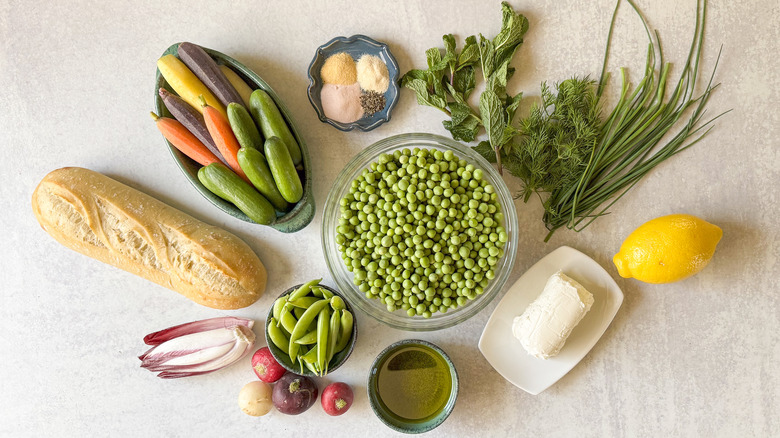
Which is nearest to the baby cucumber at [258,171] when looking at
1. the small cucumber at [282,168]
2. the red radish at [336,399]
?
the small cucumber at [282,168]

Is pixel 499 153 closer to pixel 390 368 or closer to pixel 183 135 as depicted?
pixel 390 368

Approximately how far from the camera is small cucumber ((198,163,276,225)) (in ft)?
4.13

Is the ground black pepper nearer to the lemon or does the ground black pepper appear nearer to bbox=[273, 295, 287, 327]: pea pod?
bbox=[273, 295, 287, 327]: pea pod

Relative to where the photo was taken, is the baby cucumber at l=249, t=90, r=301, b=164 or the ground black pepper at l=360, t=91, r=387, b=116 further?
the ground black pepper at l=360, t=91, r=387, b=116

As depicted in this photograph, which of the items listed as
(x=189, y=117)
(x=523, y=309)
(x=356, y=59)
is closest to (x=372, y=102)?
(x=356, y=59)

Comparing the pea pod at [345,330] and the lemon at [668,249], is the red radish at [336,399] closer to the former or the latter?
the pea pod at [345,330]

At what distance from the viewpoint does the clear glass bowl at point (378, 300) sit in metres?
1.31

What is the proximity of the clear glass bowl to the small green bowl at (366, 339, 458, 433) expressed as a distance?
0.07 meters

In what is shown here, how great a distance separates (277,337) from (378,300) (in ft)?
0.95

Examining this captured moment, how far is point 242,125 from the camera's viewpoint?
1.25 metres

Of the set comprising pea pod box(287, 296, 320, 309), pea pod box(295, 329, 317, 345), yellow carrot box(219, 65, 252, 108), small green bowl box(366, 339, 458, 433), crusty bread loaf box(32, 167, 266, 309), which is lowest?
small green bowl box(366, 339, 458, 433)

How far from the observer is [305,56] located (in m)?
1.44

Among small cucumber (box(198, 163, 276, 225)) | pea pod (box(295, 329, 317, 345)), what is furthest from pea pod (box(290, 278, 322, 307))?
small cucumber (box(198, 163, 276, 225))

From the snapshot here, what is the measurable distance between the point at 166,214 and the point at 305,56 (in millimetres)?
614
